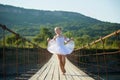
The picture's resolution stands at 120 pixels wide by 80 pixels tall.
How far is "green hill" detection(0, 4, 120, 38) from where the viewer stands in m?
148

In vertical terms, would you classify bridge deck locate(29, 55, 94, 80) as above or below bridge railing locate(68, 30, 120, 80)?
below

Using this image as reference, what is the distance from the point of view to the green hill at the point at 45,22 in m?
148

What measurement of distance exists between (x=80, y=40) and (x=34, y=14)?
8266 cm

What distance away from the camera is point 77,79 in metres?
6.46

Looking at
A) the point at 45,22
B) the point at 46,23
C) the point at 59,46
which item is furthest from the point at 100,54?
the point at 45,22

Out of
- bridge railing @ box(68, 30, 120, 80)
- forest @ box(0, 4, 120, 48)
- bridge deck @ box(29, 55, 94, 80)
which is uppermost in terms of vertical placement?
forest @ box(0, 4, 120, 48)

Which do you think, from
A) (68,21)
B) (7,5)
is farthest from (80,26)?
(7,5)

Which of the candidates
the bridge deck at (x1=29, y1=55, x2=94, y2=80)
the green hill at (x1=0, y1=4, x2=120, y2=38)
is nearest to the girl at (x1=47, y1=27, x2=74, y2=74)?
the bridge deck at (x1=29, y1=55, x2=94, y2=80)

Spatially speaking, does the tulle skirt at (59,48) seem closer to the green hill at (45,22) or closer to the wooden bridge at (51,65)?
the wooden bridge at (51,65)

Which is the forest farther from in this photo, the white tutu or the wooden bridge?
the white tutu

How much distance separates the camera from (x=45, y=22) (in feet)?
570

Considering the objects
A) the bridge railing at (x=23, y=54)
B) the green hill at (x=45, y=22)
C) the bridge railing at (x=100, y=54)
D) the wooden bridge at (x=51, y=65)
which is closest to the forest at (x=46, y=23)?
the green hill at (x=45, y=22)

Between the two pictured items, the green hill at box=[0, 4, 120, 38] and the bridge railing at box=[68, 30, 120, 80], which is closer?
the bridge railing at box=[68, 30, 120, 80]

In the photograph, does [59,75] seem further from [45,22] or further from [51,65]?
[45,22]
